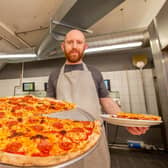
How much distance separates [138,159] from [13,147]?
93.2 inches

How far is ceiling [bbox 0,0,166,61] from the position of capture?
176cm

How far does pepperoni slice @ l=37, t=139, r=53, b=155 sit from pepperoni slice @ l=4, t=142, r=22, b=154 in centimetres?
7

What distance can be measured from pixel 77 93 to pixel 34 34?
2.46 meters

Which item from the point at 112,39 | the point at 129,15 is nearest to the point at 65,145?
the point at 112,39

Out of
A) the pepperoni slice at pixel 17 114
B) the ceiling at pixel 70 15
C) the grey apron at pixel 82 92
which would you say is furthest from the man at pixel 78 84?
the ceiling at pixel 70 15

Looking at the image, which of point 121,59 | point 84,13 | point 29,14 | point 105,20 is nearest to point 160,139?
point 121,59

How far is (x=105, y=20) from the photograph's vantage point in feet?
8.51

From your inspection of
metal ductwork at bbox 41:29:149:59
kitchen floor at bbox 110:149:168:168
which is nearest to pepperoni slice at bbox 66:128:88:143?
kitchen floor at bbox 110:149:168:168

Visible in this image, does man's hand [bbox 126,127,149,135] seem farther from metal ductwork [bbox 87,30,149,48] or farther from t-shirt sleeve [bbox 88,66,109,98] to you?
metal ductwork [bbox 87,30,149,48]

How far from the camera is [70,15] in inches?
73.3

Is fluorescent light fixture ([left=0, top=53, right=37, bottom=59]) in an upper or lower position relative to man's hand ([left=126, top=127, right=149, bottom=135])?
upper

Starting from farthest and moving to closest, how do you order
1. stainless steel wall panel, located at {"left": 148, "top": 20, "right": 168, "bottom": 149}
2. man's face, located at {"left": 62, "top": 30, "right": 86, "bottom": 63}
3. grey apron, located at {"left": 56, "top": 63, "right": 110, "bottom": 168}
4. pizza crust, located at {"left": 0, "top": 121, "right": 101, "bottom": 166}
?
stainless steel wall panel, located at {"left": 148, "top": 20, "right": 168, "bottom": 149}
man's face, located at {"left": 62, "top": 30, "right": 86, "bottom": 63}
grey apron, located at {"left": 56, "top": 63, "right": 110, "bottom": 168}
pizza crust, located at {"left": 0, "top": 121, "right": 101, "bottom": 166}

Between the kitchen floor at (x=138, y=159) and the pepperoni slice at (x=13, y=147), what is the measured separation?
1.96 m

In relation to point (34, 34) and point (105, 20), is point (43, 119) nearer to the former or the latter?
point (105, 20)
